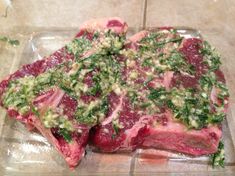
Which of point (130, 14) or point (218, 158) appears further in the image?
point (130, 14)

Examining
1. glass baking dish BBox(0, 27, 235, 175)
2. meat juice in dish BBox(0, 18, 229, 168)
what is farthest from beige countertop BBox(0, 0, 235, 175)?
glass baking dish BBox(0, 27, 235, 175)

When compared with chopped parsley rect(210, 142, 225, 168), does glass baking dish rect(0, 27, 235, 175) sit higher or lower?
lower

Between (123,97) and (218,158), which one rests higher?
(123,97)

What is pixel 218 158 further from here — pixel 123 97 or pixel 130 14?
pixel 130 14

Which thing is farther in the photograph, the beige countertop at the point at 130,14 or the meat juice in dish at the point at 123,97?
the beige countertop at the point at 130,14

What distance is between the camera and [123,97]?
1785mm

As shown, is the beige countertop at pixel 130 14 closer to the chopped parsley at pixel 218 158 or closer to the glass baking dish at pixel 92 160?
the glass baking dish at pixel 92 160

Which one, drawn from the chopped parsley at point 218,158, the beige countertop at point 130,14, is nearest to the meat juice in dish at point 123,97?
the chopped parsley at point 218,158

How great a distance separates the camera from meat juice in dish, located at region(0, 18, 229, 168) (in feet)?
5.65

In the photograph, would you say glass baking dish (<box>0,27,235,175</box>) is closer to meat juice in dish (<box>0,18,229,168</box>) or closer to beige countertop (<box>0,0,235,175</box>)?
meat juice in dish (<box>0,18,229,168</box>)

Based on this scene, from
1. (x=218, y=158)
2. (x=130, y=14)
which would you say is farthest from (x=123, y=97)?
(x=130, y=14)

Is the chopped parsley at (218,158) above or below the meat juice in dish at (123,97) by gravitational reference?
below

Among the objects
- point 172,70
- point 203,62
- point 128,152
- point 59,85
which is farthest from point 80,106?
point 203,62

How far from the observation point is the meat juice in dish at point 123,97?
5.65ft
